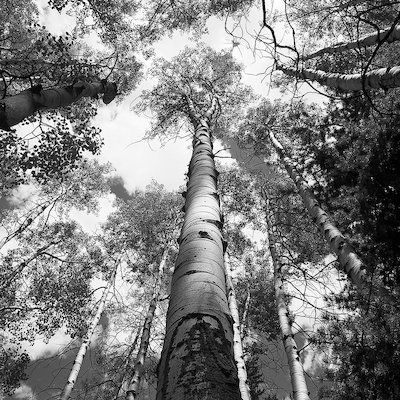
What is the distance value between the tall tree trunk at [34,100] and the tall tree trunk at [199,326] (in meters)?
2.31

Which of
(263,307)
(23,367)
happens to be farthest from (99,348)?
(263,307)

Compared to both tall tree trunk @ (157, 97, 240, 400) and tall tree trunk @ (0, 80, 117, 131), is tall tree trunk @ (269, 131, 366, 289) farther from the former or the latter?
tall tree trunk @ (0, 80, 117, 131)

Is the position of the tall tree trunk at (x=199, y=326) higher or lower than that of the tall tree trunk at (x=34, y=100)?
lower

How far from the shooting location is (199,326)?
1.20 m

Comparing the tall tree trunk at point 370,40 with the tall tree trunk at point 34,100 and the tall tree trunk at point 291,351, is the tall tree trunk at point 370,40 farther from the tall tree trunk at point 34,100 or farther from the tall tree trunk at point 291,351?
the tall tree trunk at point 291,351

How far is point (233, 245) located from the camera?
10.8 meters

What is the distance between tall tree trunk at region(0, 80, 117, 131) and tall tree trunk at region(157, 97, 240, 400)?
231 cm

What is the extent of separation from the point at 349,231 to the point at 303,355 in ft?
8.87

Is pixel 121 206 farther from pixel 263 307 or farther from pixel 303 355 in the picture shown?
pixel 303 355

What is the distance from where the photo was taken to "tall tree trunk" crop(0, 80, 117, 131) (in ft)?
9.77

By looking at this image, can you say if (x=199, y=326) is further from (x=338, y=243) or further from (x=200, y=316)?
(x=338, y=243)

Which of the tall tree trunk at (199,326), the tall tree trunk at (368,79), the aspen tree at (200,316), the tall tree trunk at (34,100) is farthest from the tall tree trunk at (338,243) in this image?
the tall tree trunk at (34,100)

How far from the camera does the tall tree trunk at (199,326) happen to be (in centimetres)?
99

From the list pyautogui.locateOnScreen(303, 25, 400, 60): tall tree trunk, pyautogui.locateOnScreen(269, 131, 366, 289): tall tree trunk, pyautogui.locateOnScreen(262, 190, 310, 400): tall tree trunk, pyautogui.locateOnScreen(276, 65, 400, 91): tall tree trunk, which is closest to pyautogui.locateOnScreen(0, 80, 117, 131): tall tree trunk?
pyautogui.locateOnScreen(276, 65, 400, 91): tall tree trunk
